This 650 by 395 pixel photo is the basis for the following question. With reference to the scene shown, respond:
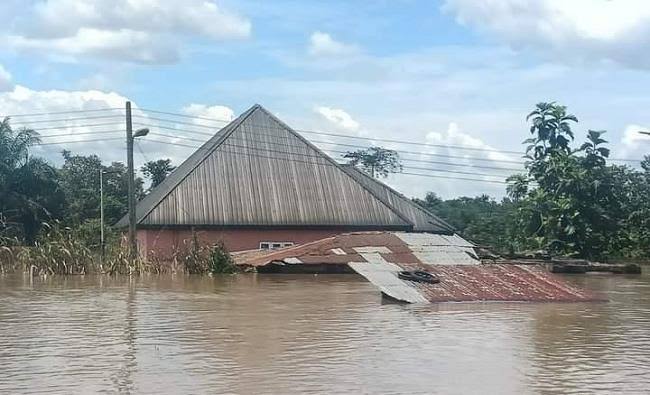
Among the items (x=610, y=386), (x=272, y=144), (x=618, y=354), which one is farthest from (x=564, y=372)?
(x=272, y=144)

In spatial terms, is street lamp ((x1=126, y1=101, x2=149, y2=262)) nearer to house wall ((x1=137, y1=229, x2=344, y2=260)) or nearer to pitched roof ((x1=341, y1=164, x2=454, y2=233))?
house wall ((x1=137, y1=229, x2=344, y2=260))

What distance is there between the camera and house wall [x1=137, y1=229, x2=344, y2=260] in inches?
1346

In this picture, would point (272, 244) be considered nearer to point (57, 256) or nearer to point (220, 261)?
point (220, 261)

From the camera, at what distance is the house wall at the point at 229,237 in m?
34.2

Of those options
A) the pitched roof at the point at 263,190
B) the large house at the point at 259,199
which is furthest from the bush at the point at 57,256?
the pitched roof at the point at 263,190

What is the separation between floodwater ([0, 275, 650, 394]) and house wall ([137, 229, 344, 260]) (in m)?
12.9

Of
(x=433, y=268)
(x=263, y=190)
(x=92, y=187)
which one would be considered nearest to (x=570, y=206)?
(x=263, y=190)

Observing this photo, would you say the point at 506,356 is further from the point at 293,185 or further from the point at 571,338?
the point at 293,185

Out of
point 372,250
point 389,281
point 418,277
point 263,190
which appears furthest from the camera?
point 263,190

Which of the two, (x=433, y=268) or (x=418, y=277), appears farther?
(x=433, y=268)

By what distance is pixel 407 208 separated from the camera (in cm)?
4256

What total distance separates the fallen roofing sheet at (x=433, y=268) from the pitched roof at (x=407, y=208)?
12.4m

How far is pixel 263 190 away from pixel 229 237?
2.62 metres

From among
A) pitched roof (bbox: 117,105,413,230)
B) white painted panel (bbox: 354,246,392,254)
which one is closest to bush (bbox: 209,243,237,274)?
white painted panel (bbox: 354,246,392,254)
